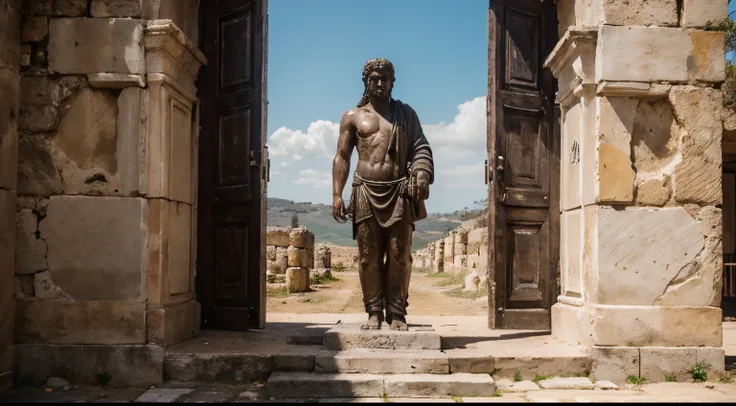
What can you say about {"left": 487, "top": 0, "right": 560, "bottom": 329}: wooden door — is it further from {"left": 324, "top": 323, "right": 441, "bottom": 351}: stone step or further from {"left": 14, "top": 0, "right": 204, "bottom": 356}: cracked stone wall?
{"left": 14, "top": 0, "right": 204, "bottom": 356}: cracked stone wall

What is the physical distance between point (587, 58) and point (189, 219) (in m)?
3.82

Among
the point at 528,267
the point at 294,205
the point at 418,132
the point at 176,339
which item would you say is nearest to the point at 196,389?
the point at 176,339

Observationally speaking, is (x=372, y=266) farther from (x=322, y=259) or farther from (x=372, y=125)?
(x=322, y=259)

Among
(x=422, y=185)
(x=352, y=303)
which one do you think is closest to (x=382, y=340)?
(x=422, y=185)

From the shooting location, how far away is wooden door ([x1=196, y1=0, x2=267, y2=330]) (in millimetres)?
6812

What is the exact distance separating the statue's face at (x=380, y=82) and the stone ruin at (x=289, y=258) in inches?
381

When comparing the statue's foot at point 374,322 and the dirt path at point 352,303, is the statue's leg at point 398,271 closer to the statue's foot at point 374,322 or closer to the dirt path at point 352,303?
the statue's foot at point 374,322

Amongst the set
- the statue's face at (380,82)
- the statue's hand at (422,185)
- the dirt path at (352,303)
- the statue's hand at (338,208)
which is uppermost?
the statue's face at (380,82)

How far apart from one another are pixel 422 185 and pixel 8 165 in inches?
130

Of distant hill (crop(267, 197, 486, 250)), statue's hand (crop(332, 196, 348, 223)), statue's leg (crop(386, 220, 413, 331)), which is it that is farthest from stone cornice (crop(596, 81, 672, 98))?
distant hill (crop(267, 197, 486, 250))

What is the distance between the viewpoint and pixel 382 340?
5.57 metres

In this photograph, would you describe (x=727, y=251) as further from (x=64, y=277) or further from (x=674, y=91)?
(x=64, y=277)

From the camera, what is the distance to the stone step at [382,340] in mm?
5559

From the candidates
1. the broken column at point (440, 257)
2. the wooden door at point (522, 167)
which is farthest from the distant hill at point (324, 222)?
the wooden door at point (522, 167)
